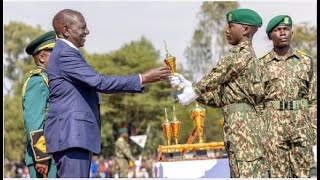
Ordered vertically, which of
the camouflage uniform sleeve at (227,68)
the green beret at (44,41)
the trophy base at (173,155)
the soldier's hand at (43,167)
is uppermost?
the green beret at (44,41)

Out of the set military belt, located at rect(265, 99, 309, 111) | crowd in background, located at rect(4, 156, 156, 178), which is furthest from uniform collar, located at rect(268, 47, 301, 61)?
crowd in background, located at rect(4, 156, 156, 178)

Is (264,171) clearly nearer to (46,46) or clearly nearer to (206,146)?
(206,146)

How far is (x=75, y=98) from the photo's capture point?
7137mm

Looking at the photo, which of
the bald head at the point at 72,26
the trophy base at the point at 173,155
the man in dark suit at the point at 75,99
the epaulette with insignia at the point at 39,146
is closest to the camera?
the man in dark suit at the point at 75,99

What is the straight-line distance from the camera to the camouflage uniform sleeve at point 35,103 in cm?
803

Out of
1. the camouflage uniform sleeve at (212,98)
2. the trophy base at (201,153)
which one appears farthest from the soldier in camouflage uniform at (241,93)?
the trophy base at (201,153)

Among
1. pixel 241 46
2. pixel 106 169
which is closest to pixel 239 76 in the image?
pixel 241 46

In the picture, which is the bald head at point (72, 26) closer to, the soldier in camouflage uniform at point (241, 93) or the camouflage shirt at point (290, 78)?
the soldier in camouflage uniform at point (241, 93)

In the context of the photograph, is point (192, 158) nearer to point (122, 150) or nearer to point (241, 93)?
point (241, 93)

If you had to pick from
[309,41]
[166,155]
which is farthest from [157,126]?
[166,155]

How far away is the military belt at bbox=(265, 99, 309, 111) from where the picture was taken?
31.2ft

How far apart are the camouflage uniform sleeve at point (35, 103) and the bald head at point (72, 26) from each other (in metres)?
0.95

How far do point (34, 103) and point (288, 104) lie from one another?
8.87 ft

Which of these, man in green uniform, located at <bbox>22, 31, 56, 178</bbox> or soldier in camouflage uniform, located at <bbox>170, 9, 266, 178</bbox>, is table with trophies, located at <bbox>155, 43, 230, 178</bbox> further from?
man in green uniform, located at <bbox>22, 31, 56, 178</bbox>
